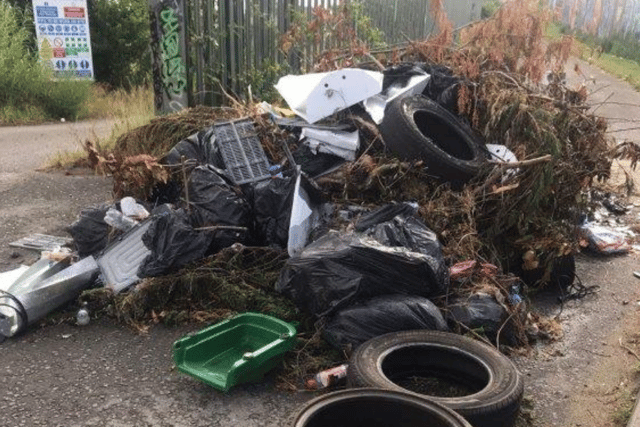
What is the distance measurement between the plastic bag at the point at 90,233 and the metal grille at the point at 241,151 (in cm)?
98

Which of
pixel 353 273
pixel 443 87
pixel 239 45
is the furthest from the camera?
pixel 239 45

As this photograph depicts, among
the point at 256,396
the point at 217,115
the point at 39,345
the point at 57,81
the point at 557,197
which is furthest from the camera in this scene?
the point at 57,81

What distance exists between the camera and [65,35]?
1096 centimetres

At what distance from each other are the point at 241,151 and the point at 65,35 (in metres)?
7.72

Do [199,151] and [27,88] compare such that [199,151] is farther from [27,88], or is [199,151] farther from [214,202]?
[27,88]

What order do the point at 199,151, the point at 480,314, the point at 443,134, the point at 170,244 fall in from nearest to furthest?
the point at 480,314 → the point at 170,244 → the point at 199,151 → the point at 443,134

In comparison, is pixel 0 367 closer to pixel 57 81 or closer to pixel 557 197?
pixel 557 197

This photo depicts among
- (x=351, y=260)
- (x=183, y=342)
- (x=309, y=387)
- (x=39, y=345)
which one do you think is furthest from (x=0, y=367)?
(x=351, y=260)

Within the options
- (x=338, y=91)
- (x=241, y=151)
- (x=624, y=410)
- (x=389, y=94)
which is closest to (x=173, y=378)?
(x=241, y=151)

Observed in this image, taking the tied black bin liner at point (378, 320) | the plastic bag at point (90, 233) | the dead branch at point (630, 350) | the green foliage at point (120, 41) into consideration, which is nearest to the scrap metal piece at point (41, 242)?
the plastic bag at point (90, 233)

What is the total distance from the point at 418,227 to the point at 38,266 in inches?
99.8

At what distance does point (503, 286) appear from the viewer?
3.90 meters

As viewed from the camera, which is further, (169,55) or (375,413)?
(169,55)

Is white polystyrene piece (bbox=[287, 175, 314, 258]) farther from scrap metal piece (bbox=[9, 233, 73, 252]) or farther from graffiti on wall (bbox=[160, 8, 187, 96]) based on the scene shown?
graffiti on wall (bbox=[160, 8, 187, 96])
